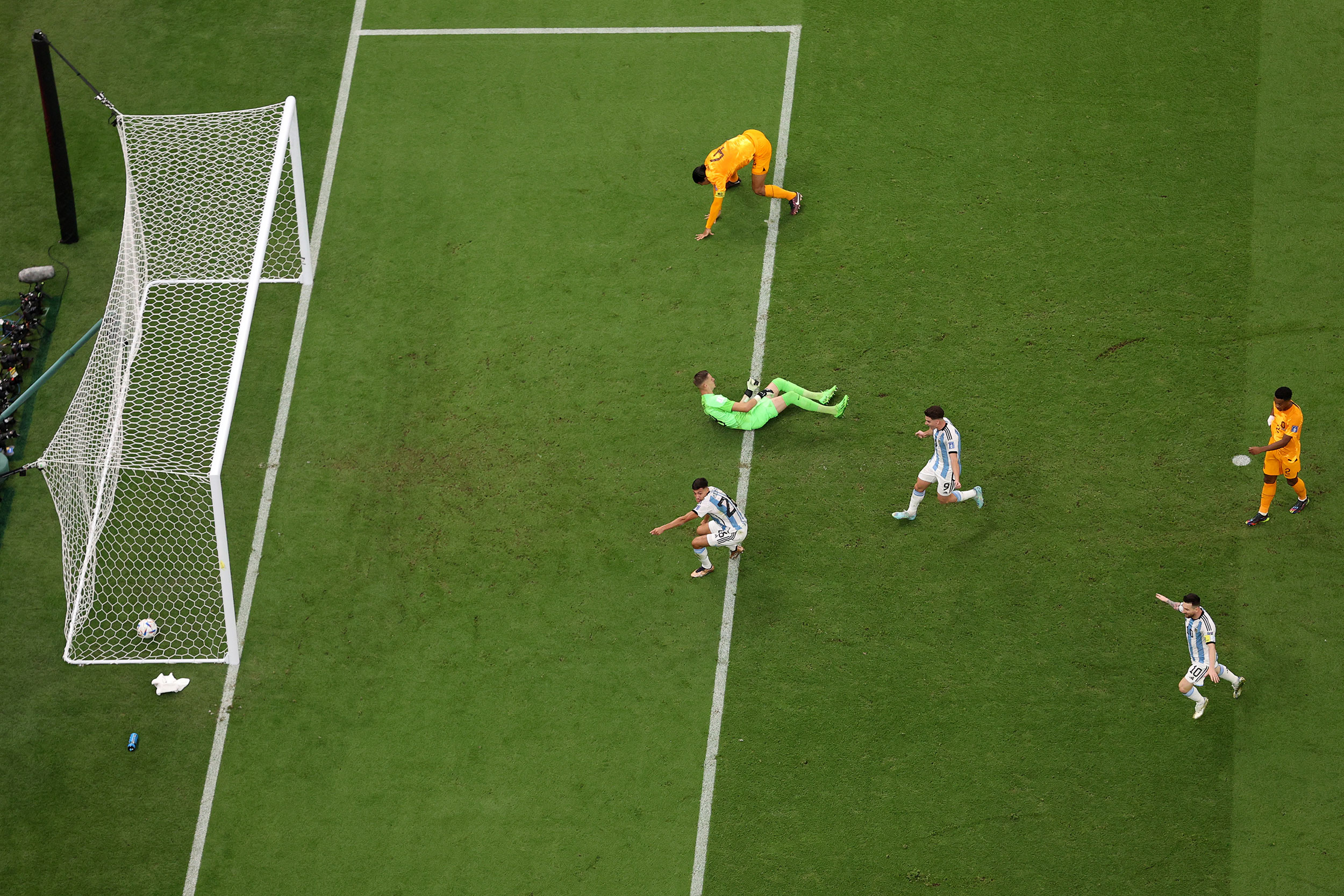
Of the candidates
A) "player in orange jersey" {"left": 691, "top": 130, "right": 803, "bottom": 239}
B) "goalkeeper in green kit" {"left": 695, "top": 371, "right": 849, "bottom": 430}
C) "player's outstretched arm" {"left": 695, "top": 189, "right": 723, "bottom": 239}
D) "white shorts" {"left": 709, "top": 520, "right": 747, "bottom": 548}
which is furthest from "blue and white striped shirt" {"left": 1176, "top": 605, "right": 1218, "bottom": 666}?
"player's outstretched arm" {"left": 695, "top": 189, "right": 723, "bottom": 239}

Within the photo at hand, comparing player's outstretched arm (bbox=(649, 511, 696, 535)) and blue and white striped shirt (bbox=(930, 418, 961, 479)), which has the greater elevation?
blue and white striped shirt (bbox=(930, 418, 961, 479))

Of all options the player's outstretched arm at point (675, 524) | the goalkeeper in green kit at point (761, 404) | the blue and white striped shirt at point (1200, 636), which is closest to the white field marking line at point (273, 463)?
the player's outstretched arm at point (675, 524)

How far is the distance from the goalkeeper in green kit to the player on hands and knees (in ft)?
12.5

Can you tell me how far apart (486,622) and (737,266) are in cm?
485

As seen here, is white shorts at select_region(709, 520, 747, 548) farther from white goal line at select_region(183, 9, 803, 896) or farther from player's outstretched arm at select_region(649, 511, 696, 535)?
white goal line at select_region(183, 9, 803, 896)

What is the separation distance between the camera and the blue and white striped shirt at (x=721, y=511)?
12.8m

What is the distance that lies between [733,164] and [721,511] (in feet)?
13.6

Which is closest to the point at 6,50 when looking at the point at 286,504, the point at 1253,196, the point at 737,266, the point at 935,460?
the point at 286,504

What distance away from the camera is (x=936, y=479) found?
43.3ft

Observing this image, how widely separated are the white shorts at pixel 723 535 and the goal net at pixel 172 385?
463 cm

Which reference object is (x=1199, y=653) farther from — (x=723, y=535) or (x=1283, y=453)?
(x=723, y=535)

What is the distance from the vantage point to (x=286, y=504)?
46.7 feet

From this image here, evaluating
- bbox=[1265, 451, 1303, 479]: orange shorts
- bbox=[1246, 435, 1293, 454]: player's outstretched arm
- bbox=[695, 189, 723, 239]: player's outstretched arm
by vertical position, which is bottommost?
bbox=[1265, 451, 1303, 479]: orange shorts

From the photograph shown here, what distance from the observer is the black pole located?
→ 15.2 m
